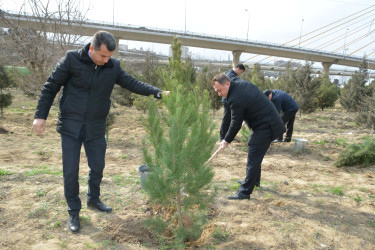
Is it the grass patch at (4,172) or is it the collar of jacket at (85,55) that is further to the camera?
the grass patch at (4,172)

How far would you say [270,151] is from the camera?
632 centimetres

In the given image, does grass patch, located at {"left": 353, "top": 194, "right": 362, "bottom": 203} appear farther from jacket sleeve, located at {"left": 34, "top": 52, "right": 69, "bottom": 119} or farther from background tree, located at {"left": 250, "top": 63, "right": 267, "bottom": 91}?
jacket sleeve, located at {"left": 34, "top": 52, "right": 69, "bottom": 119}

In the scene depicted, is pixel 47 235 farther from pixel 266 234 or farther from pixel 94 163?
pixel 266 234

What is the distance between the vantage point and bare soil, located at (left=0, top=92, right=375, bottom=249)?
2482 mm

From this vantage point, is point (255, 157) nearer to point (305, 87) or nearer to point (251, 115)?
point (251, 115)

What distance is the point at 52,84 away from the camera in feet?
8.00

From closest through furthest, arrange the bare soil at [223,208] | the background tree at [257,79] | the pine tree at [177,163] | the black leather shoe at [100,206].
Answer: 1. the pine tree at [177,163]
2. the bare soil at [223,208]
3. the black leather shoe at [100,206]
4. the background tree at [257,79]

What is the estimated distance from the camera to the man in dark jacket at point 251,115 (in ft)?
10.5

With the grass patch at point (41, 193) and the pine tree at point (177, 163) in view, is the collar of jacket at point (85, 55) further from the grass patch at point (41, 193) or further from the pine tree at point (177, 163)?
the grass patch at point (41, 193)

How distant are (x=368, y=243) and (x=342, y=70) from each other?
72399 millimetres

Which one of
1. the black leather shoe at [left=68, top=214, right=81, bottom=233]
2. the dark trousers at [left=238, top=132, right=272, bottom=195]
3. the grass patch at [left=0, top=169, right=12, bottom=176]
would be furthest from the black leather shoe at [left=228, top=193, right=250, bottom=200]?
the grass patch at [left=0, top=169, right=12, bottom=176]

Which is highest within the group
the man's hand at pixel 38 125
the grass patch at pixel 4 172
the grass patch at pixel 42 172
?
the man's hand at pixel 38 125

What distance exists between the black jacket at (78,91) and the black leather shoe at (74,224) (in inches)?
32.0

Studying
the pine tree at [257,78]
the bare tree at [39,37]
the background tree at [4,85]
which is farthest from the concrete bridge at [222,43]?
the bare tree at [39,37]
